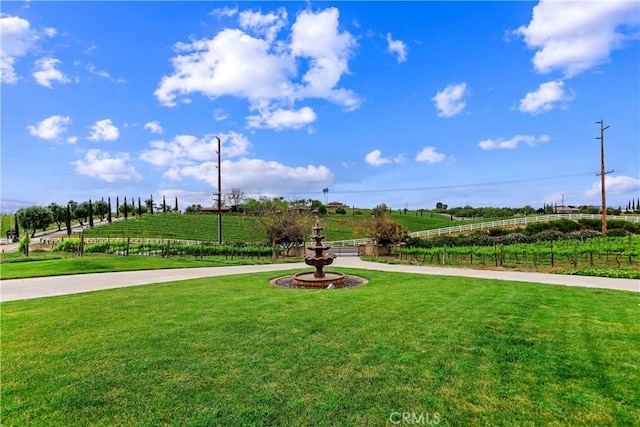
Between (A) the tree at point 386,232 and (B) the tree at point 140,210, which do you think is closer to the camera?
(A) the tree at point 386,232

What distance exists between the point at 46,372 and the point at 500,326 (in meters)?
6.40

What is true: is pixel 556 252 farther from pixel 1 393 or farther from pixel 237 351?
pixel 1 393

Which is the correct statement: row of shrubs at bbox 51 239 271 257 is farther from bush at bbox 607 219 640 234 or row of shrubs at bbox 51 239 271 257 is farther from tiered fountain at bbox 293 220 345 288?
bush at bbox 607 219 640 234

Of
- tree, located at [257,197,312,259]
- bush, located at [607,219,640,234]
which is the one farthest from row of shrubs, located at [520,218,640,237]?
tree, located at [257,197,312,259]

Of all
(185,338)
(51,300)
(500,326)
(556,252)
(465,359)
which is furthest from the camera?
(556,252)

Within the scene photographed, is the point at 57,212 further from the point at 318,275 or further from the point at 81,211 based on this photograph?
the point at 318,275

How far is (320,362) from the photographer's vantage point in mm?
4219

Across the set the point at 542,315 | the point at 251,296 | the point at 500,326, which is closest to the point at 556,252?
the point at 542,315

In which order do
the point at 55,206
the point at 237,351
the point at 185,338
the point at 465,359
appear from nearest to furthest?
the point at 465,359, the point at 237,351, the point at 185,338, the point at 55,206

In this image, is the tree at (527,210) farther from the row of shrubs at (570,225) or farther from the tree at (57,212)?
the tree at (57,212)

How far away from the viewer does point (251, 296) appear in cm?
840

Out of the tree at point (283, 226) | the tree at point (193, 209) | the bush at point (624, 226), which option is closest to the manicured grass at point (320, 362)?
the tree at point (283, 226)

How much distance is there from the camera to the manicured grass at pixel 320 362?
316cm

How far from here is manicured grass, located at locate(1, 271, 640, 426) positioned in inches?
125
